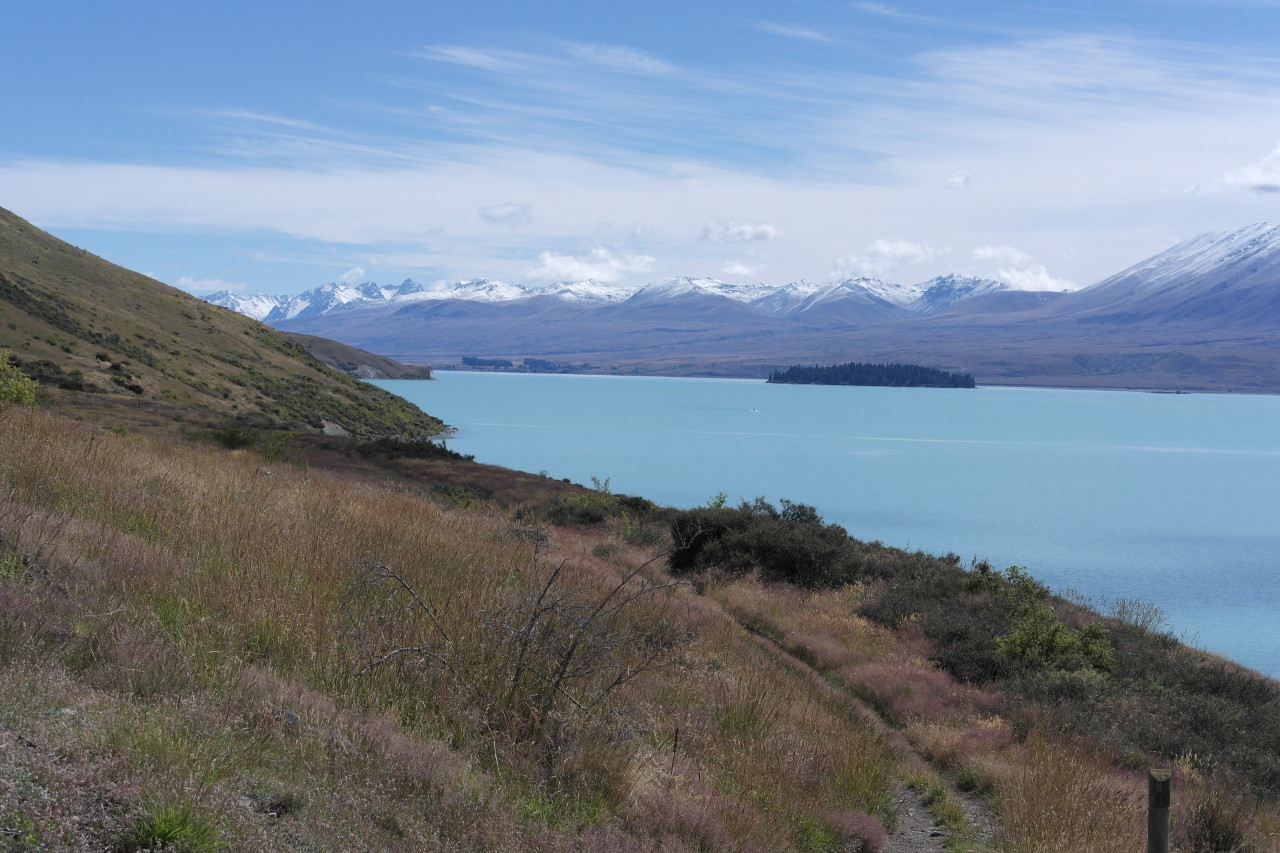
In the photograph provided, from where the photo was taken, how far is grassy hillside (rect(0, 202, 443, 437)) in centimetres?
5653

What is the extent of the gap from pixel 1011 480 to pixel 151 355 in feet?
255

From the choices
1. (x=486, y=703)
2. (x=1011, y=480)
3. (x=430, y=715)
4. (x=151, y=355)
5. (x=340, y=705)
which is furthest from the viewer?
(x=1011, y=480)

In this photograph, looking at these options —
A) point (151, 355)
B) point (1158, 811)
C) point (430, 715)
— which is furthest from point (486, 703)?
point (151, 355)

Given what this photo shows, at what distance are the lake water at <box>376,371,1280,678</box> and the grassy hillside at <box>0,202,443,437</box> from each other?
53.0 feet

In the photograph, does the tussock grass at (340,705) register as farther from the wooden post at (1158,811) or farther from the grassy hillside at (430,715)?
the wooden post at (1158,811)

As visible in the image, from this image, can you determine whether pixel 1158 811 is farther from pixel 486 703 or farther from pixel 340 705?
pixel 340 705

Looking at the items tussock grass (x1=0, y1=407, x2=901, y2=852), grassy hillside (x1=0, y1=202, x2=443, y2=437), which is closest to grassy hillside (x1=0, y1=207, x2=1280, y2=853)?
tussock grass (x1=0, y1=407, x2=901, y2=852)

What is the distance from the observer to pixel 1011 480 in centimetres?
8275

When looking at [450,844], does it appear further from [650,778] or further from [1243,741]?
[1243,741]

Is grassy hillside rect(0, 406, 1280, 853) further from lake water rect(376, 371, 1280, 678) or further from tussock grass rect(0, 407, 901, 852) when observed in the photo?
lake water rect(376, 371, 1280, 678)

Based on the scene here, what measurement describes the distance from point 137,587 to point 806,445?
353ft

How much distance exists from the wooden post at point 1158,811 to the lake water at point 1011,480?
76.2ft

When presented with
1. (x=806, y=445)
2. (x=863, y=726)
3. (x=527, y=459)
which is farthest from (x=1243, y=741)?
(x=806, y=445)

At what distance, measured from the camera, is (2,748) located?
142 inches
